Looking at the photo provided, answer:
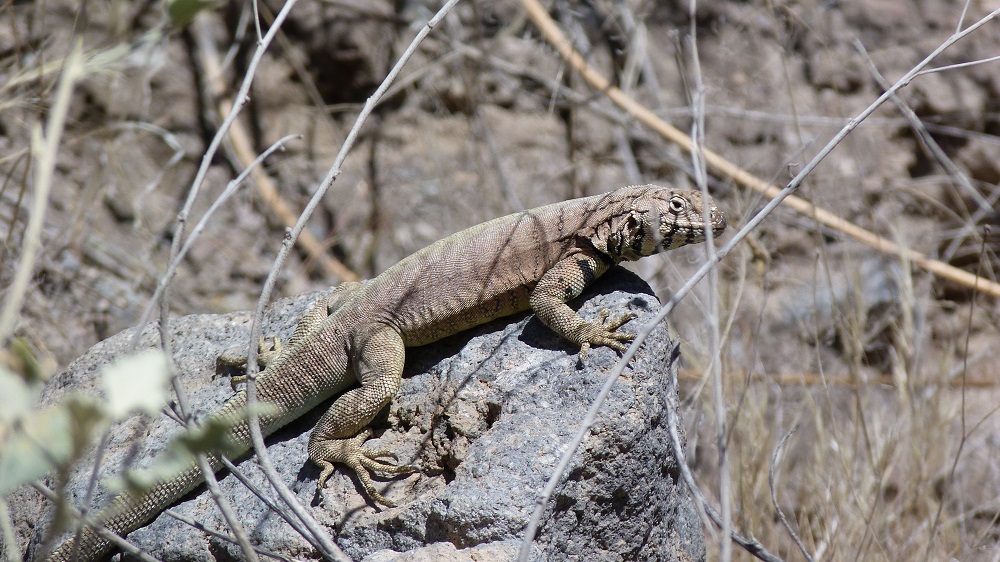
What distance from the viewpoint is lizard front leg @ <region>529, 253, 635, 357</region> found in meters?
3.14

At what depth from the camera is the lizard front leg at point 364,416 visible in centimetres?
320

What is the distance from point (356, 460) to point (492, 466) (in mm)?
620

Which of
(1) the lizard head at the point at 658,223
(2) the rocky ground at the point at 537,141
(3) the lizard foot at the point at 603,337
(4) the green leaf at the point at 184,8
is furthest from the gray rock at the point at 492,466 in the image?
(2) the rocky ground at the point at 537,141

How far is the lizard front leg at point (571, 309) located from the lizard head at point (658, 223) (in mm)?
123

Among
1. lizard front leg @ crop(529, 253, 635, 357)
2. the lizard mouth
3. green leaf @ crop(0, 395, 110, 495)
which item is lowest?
lizard front leg @ crop(529, 253, 635, 357)

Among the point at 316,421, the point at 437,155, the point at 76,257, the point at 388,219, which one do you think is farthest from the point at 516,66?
the point at 316,421

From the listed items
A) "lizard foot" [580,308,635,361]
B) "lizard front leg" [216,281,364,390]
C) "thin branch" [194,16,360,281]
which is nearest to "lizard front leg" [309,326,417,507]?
"lizard front leg" [216,281,364,390]

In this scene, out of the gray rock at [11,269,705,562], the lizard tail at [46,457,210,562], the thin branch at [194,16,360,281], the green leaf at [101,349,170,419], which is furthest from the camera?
the thin branch at [194,16,360,281]

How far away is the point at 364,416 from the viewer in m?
3.36

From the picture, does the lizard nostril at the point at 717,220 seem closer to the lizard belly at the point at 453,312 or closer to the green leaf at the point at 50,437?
the lizard belly at the point at 453,312

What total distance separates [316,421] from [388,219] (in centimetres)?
393

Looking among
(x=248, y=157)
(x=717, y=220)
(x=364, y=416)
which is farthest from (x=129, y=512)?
(x=248, y=157)

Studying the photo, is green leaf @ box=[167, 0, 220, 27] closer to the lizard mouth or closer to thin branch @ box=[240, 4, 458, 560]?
thin branch @ box=[240, 4, 458, 560]

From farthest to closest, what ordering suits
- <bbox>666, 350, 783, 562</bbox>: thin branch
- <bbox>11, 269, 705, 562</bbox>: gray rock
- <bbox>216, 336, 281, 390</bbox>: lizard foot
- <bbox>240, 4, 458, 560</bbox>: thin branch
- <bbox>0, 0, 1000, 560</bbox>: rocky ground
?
1. <bbox>0, 0, 1000, 560</bbox>: rocky ground
2. <bbox>216, 336, 281, 390</bbox>: lizard foot
3. <bbox>11, 269, 705, 562</bbox>: gray rock
4. <bbox>240, 4, 458, 560</bbox>: thin branch
5. <bbox>666, 350, 783, 562</bbox>: thin branch
